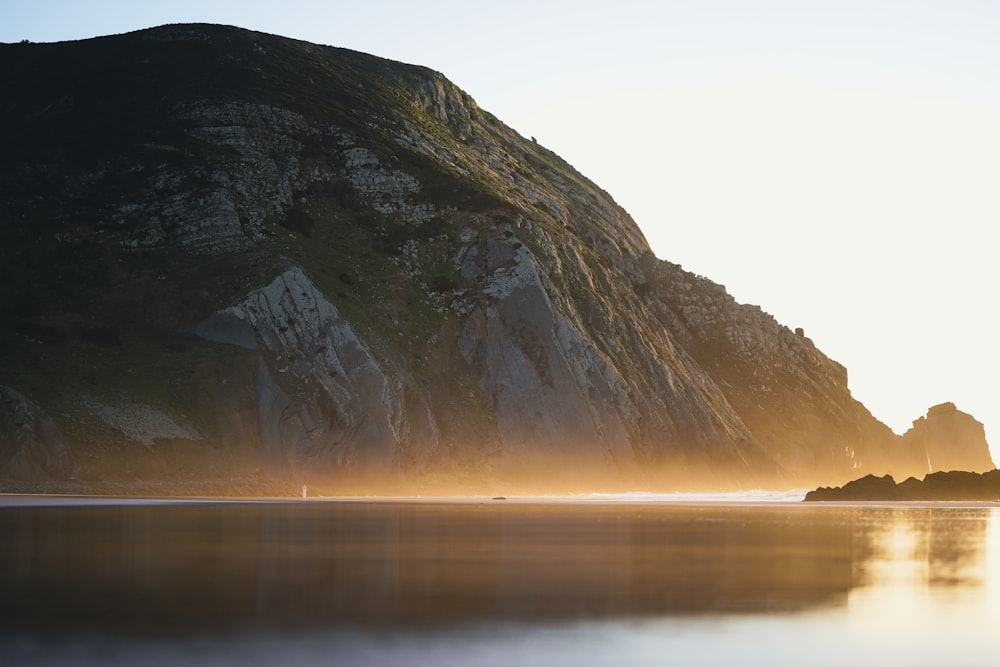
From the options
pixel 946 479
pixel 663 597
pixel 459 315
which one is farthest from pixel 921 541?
pixel 459 315

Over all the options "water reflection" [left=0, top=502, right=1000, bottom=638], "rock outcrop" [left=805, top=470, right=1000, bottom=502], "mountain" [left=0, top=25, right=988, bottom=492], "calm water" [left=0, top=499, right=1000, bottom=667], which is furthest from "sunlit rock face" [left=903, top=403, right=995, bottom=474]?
"calm water" [left=0, top=499, right=1000, bottom=667]

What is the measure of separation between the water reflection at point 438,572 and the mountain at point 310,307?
38.8 metres

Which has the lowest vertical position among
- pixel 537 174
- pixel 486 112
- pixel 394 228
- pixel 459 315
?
pixel 459 315

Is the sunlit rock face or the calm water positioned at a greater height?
the sunlit rock face

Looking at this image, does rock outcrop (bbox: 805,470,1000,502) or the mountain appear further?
rock outcrop (bbox: 805,470,1000,502)

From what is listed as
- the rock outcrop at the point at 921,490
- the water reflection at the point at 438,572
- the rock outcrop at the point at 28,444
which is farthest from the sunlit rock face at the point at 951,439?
the water reflection at the point at 438,572

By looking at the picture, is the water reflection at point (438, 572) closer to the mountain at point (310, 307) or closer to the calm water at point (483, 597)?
the calm water at point (483, 597)

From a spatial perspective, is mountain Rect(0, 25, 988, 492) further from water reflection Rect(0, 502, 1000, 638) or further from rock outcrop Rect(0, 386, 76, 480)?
water reflection Rect(0, 502, 1000, 638)

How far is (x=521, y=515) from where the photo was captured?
171ft

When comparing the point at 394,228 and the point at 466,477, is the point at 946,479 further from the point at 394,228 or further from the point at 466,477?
the point at 394,228

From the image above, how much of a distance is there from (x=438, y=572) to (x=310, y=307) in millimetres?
70247

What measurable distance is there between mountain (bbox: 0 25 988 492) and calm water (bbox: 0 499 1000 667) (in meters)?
44.1

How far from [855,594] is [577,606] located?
5993 millimetres

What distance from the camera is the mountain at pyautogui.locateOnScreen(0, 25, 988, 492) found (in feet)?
271
